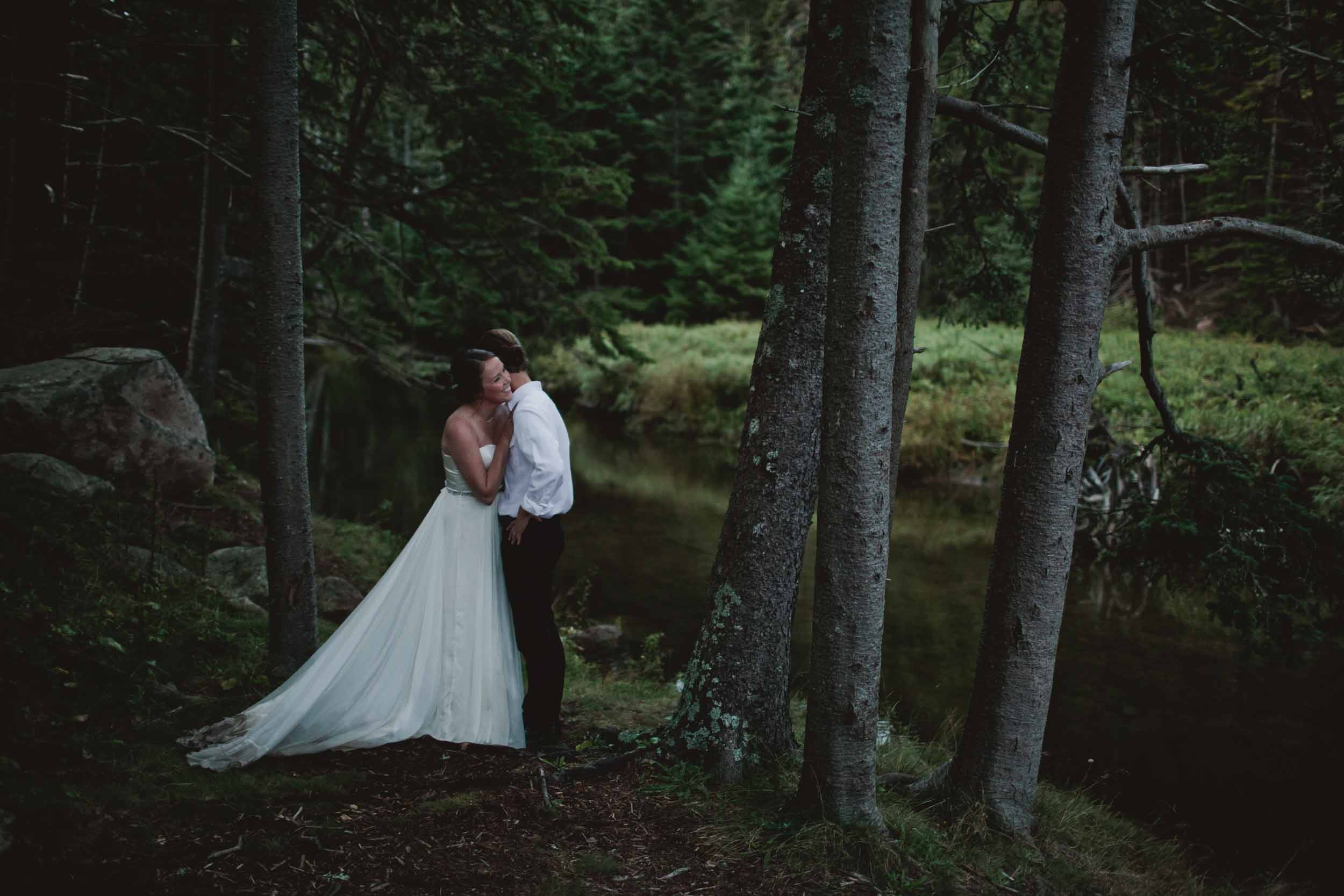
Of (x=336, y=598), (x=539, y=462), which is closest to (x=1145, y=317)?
(x=539, y=462)

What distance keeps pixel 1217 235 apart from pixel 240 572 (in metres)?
7.22

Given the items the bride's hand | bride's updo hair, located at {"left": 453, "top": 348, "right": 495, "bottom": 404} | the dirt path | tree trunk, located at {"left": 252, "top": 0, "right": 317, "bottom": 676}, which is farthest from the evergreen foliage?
tree trunk, located at {"left": 252, "top": 0, "right": 317, "bottom": 676}

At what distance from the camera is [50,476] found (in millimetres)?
6688

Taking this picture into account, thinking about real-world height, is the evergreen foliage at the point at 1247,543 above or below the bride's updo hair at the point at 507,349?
below

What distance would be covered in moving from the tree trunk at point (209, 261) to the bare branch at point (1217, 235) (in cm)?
833

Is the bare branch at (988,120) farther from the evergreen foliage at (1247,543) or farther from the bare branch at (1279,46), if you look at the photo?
the evergreen foliage at (1247,543)

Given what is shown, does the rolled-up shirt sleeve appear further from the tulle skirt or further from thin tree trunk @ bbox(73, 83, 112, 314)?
thin tree trunk @ bbox(73, 83, 112, 314)

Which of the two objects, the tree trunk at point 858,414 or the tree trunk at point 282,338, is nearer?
the tree trunk at point 858,414

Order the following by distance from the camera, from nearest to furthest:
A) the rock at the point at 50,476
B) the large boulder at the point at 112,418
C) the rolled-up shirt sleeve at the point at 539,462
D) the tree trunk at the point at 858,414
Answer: the tree trunk at the point at 858,414, the rolled-up shirt sleeve at the point at 539,462, the rock at the point at 50,476, the large boulder at the point at 112,418

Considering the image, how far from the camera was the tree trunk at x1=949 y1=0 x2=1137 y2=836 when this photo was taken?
13.0 ft

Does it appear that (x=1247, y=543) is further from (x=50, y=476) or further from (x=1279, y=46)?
(x=50, y=476)

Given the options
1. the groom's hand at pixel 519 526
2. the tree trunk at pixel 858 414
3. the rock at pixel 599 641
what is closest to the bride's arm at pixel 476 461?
the groom's hand at pixel 519 526

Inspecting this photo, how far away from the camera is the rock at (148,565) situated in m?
6.20

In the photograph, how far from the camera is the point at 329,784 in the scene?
13.4ft
